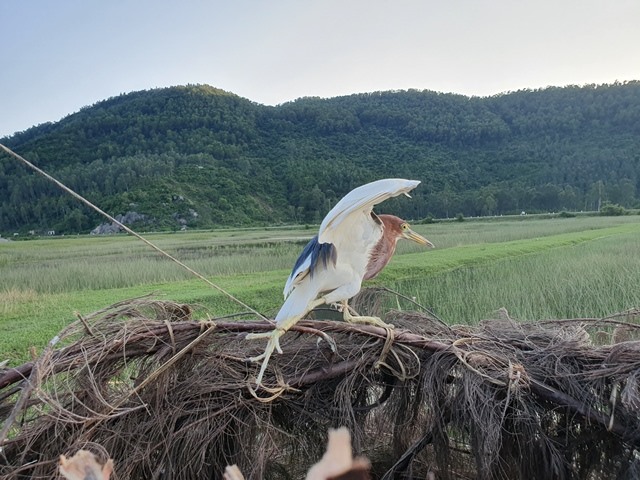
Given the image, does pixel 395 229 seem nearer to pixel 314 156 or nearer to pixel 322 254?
pixel 322 254

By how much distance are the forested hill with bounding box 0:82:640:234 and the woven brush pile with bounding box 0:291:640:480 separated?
911 centimetres

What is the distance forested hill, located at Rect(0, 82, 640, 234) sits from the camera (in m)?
17.6

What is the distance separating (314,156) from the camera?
29406 millimetres

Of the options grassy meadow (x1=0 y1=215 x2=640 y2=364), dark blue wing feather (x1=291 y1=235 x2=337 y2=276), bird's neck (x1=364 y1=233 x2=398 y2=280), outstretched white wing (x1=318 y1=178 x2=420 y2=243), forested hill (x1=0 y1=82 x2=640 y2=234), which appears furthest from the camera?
forested hill (x1=0 y1=82 x2=640 y2=234)

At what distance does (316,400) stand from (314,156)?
1119 inches

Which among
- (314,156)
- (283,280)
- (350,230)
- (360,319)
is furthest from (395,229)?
(314,156)

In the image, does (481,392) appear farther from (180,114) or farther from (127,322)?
(180,114)

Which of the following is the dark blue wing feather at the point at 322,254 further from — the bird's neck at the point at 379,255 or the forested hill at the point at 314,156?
the forested hill at the point at 314,156

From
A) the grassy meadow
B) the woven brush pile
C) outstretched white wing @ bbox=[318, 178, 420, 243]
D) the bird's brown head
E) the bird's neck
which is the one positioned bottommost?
the grassy meadow

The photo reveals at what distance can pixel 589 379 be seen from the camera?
1488mm

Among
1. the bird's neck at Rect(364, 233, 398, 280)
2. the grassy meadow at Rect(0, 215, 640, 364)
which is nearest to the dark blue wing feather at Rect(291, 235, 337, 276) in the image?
the bird's neck at Rect(364, 233, 398, 280)

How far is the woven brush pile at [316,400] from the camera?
142cm

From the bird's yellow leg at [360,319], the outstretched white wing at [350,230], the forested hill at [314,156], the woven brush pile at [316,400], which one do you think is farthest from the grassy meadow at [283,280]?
the forested hill at [314,156]

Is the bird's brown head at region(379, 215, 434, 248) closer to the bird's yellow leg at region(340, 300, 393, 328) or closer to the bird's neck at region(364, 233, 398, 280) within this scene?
the bird's neck at region(364, 233, 398, 280)
